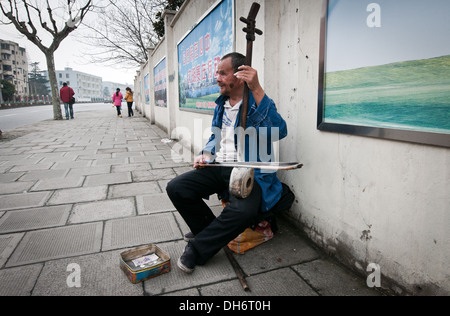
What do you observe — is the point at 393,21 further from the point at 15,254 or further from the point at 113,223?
the point at 15,254

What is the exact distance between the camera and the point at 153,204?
11.2 feet

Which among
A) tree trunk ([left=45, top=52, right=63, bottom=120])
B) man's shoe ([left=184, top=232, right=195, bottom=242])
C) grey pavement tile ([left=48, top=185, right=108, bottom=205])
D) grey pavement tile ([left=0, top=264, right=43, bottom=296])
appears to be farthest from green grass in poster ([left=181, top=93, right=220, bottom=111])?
tree trunk ([left=45, top=52, right=63, bottom=120])

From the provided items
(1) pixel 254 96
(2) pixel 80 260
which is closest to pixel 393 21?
(1) pixel 254 96

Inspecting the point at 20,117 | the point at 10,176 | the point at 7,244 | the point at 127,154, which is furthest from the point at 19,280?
the point at 20,117

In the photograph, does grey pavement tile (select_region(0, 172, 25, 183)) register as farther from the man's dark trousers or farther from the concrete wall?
the concrete wall

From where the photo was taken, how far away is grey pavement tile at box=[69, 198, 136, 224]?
9.86 feet

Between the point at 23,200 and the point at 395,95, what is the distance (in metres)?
4.07

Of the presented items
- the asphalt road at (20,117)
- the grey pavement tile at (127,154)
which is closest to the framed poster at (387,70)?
the grey pavement tile at (127,154)

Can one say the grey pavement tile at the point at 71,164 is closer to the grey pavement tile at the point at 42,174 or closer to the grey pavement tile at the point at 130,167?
the grey pavement tile at the point at 42,174

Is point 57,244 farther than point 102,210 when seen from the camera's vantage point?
No

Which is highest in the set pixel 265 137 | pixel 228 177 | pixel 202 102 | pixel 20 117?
pixel 202 102

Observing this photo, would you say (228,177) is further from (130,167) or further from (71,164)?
(71,164)

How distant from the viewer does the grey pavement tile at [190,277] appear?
1910 mm

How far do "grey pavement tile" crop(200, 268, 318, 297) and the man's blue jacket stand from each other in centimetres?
49
